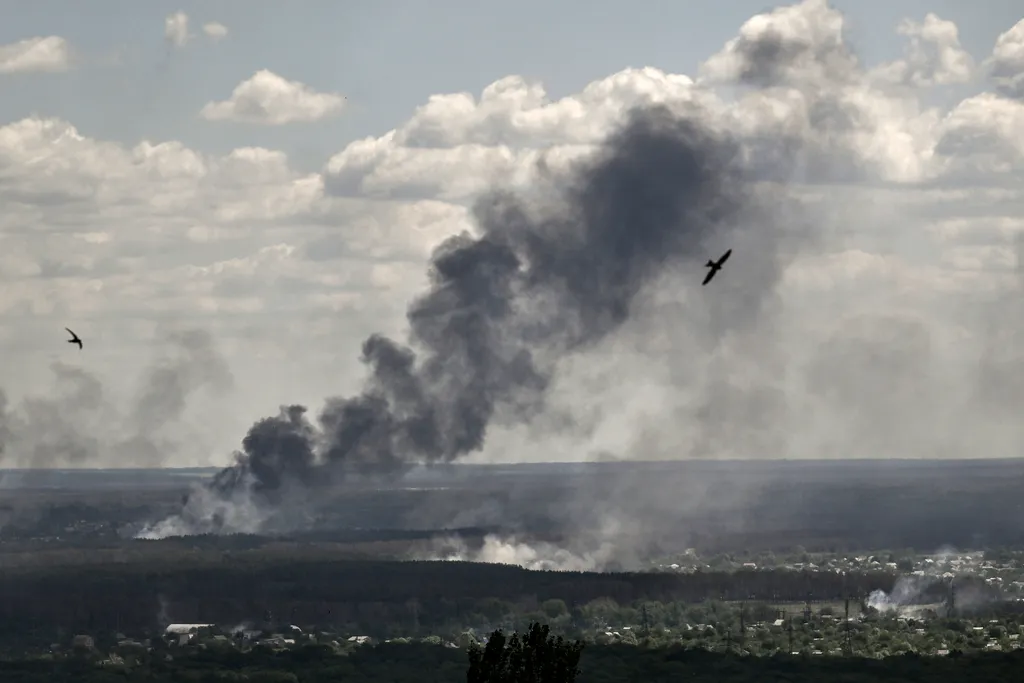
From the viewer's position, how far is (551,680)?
497ft

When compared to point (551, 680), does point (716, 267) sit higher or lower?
higher

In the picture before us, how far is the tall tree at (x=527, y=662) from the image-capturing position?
150 meters

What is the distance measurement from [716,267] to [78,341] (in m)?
65.8

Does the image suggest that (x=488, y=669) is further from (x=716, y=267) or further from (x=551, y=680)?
(x=716, y=267)

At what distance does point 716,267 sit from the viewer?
136m

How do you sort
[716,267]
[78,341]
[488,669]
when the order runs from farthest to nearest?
[78,341], [488,669], [716,267]

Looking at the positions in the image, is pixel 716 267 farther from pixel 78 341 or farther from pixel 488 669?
pixel 78 341

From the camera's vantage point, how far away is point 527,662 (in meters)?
153

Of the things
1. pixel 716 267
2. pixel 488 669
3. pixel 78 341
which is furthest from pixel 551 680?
pixel 78 341

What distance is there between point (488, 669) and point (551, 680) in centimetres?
514

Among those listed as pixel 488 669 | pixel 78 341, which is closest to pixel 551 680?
pixel 488 669

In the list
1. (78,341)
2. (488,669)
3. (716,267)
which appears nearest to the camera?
(716,267)

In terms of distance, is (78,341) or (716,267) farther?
(78,341)

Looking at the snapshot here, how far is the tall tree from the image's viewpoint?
150m
